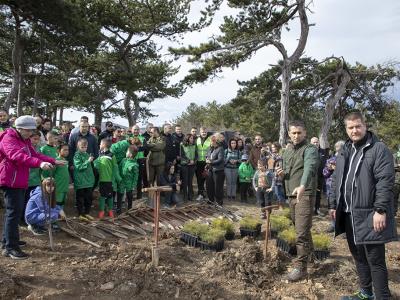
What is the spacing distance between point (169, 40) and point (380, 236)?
1744cm

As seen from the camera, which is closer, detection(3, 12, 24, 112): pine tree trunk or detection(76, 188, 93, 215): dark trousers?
detection(76, 188, 93, 215): dark trousers

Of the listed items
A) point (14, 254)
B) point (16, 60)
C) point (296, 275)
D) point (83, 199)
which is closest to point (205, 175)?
point (83, 199)

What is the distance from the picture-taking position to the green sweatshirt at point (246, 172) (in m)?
10.1

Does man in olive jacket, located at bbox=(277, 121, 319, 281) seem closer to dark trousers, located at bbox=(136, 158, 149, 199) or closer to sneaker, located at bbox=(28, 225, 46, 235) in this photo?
sneaker, located at bbox=(28, 225, 46, 235)

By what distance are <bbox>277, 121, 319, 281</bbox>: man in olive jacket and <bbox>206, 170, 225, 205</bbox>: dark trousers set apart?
15.6 ft

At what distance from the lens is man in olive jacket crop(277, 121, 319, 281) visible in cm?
446

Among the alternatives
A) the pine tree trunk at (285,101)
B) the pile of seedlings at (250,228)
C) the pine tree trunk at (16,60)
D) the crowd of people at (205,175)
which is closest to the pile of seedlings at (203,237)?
the pile of seedlings at (250,228)

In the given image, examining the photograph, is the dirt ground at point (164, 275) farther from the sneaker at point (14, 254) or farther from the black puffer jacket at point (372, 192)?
the black puffer jacket at point (372, 192)

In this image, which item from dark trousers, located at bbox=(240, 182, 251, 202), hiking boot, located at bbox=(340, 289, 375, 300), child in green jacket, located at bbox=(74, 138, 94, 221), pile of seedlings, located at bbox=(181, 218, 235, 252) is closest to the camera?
Result: hiking boot, located at bbox=(340, 289, 375, 300)

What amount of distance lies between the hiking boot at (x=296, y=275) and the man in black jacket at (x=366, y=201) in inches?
29.4

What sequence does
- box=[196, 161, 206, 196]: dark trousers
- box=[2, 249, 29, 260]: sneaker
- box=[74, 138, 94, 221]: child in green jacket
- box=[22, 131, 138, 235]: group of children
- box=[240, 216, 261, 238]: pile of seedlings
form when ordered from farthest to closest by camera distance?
box=[196, 161, 206, 196]: dark trousers
box=[74, 138, 94, 221]: child in green jacket
box=[240, 216, 261, 238]: pile of seedlings
box=[22, 131, 138, 235]: group of children
box=[2, 249, 29, 260]: sneaker

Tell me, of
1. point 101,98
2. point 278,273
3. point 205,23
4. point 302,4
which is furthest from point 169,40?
point 278,273

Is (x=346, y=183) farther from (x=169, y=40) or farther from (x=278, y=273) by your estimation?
(x=169, y=40)

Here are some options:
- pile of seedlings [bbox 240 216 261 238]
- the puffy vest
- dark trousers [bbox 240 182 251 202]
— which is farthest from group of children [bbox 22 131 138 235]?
dark trousers [bbox 240 182 251 202]
